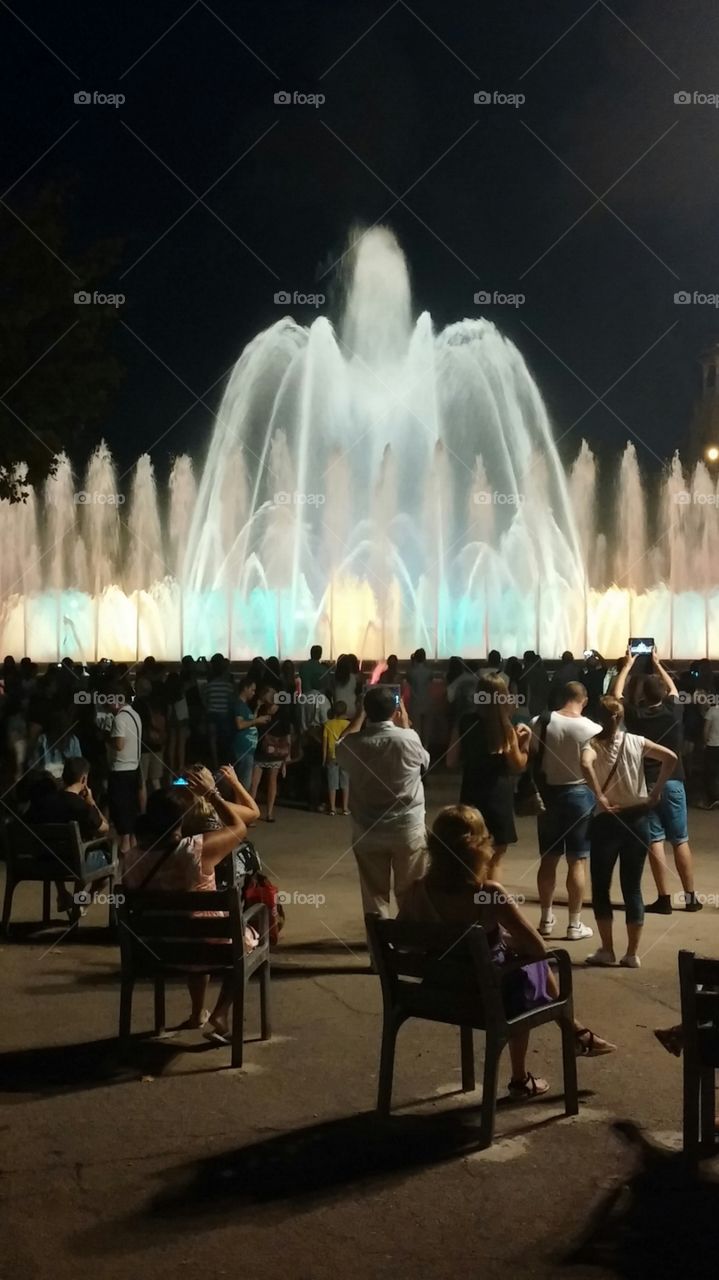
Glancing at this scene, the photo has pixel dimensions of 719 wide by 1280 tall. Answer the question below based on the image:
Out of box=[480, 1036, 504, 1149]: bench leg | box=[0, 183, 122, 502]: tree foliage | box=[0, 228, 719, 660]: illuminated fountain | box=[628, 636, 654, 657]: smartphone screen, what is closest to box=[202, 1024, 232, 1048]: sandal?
box=[480, 1036, 504, 1149]: bench leg

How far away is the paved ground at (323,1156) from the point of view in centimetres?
394

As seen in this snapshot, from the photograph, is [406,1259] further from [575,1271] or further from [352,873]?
[352,873]

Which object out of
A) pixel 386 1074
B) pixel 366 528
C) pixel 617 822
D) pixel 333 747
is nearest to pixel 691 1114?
pixel 386 1074

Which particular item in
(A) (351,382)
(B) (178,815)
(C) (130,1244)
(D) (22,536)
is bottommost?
(C) (130,1244)

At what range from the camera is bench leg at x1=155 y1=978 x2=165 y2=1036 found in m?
6.27

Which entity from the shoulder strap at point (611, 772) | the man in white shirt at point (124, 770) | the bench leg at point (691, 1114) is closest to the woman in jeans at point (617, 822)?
the shoulder strap at point (611, 772)

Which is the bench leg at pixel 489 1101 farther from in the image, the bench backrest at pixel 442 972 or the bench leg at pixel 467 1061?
the bench leg at pixel 467 1061

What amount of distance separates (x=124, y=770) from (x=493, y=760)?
11.0 ft

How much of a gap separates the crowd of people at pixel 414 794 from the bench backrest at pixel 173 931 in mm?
304

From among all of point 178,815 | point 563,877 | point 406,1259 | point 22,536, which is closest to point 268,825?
point 563,877

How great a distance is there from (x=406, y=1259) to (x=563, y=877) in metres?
6.67

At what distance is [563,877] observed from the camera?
10.4 meters

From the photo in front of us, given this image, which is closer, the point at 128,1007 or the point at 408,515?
the point at 128,1007

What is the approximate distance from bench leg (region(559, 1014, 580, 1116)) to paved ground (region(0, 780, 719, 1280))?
78 millimetres
